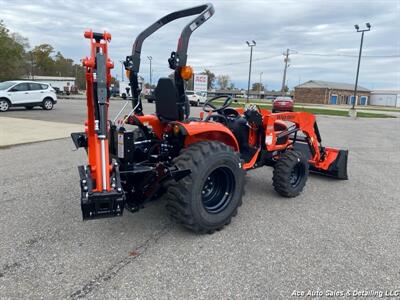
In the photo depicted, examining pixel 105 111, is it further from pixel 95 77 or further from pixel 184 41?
pixel 184 41

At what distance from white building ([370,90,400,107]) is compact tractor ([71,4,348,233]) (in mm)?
82416

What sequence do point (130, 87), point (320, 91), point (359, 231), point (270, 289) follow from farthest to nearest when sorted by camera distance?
1. point (320, 91)
2. point (130, 87)
3. point (359, 231)
4. point (270, 289)

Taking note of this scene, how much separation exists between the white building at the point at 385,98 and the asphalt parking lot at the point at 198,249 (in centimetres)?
8159

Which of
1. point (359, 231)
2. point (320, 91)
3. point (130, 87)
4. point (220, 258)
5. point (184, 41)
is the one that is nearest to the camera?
point (220, 258)

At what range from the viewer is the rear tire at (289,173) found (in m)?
4.46

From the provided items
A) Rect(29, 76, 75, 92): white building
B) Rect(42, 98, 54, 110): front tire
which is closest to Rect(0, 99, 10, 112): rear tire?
Rect(42, 98, 54, 110): front tire

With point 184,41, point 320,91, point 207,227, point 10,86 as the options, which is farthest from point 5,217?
point 320,91

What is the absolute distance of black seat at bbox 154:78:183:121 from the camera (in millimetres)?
3201

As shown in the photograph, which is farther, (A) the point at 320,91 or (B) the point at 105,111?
(A) the point at 320,91

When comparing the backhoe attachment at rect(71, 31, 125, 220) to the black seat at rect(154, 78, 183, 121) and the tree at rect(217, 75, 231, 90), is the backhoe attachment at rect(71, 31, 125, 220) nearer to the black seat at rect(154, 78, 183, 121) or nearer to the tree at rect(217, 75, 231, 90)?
the black seat at rect(154, 78, 183, 121)

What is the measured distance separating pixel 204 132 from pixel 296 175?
208 cm

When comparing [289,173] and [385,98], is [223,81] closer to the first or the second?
[385,98]

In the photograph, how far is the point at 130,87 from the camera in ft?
13.0

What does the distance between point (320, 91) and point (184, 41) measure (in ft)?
225
